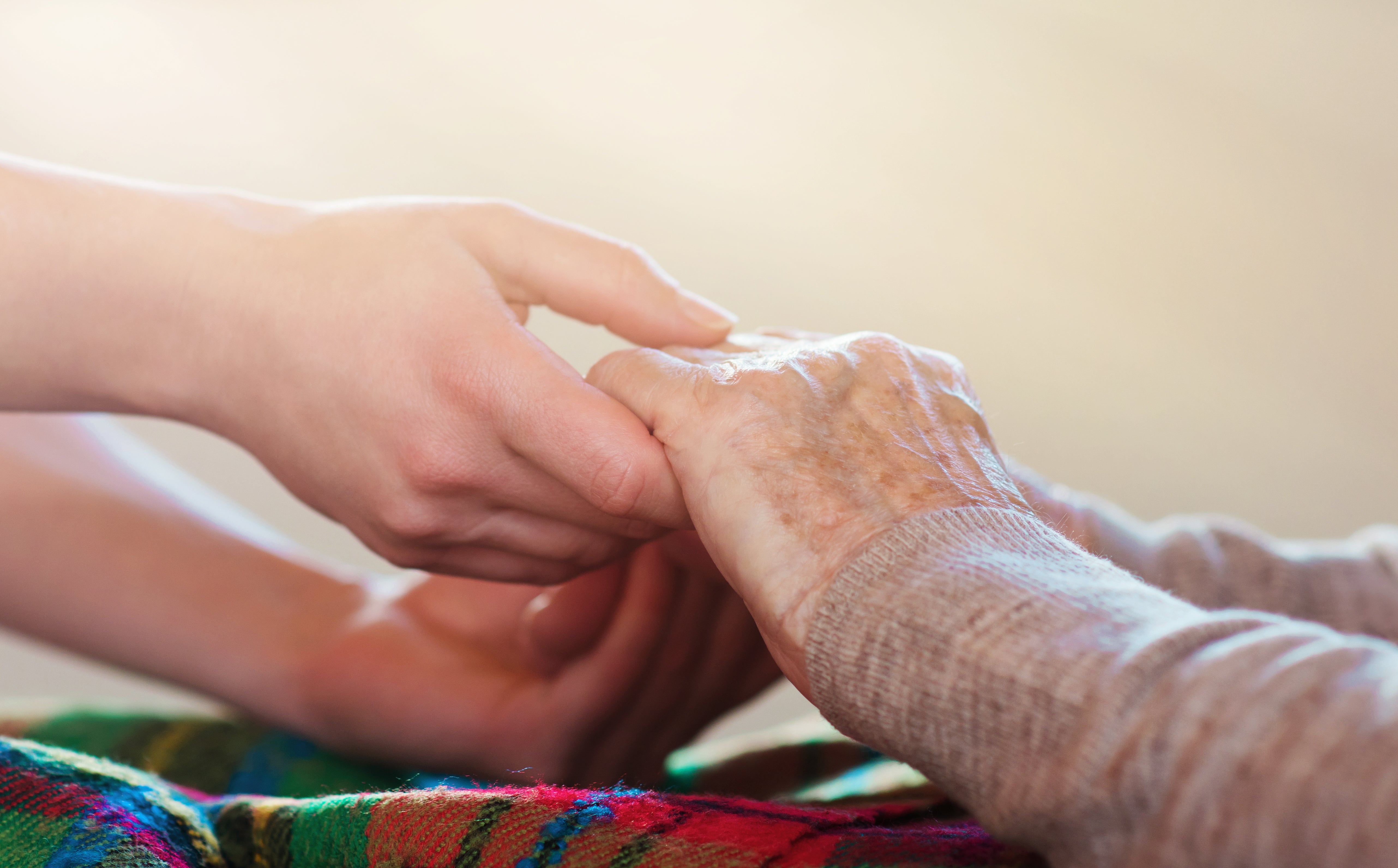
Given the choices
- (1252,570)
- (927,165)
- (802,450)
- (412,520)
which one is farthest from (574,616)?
(927,165)

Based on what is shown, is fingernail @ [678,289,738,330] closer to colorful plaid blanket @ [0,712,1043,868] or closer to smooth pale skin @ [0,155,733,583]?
smooth pale skin @ [0,155,733,583]

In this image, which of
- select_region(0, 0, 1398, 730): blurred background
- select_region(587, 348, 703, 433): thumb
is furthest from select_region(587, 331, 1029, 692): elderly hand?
select_region(0, 0, 1398, 730): blurred background

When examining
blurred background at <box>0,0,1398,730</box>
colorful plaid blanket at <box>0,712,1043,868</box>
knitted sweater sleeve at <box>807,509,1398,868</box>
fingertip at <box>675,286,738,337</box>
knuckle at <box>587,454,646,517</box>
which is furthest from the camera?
blurred background at <box>0,0,1398,730</box>

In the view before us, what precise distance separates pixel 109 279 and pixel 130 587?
1.15 ft

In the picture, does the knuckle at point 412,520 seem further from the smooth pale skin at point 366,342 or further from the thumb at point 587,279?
the thumb at point 587,279

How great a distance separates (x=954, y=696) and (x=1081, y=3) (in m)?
1.22

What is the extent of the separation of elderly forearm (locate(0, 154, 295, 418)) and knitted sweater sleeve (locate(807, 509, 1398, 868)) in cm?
Answer: 41

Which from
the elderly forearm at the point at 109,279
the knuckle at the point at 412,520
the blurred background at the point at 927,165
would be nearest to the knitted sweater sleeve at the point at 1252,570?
the knuckle at the point at 412,520

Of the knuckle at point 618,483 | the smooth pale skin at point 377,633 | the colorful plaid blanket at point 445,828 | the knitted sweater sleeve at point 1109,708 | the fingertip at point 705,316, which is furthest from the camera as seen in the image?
the smooth pale skin at point 377,633

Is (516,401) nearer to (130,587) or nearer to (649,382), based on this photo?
(649,382)

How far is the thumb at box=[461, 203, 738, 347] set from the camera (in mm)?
561

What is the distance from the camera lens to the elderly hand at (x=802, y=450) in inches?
17.2

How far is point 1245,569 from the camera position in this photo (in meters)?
0.69

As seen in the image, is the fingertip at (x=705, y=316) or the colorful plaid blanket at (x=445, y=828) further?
the fingertip at (x=705, y=316)
